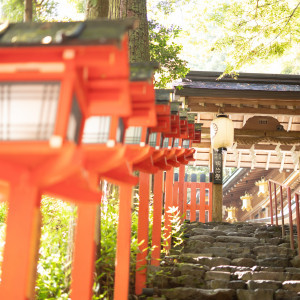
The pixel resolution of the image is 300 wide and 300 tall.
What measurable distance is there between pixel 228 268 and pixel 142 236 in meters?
2.16

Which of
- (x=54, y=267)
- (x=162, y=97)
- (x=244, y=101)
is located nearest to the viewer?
(x=162, y=97)

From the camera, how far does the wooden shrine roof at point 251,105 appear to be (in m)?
11.7

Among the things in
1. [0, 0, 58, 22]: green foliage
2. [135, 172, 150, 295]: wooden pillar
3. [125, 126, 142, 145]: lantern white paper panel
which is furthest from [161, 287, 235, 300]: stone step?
[0, 0, 58, 22]: green foliage

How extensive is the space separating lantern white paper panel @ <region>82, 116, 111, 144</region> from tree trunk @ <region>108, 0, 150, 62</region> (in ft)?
14.4

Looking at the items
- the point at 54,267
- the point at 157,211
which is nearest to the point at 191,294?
the point at 157,211

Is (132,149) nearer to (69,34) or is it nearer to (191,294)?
(69,34)

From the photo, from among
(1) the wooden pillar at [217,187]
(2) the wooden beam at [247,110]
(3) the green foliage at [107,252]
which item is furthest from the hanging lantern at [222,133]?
(3) the green foliage at [107,252]

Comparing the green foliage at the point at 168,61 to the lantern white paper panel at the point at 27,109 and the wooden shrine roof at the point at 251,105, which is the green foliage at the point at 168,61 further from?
the lantern white paper panel at the point at 27,109

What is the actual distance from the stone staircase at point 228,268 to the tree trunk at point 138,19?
322 centimetres

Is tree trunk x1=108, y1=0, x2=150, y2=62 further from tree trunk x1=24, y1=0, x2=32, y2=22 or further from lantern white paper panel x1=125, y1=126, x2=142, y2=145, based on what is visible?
lantern white paper panel x1=125, y1=126, x2=142, y2=145

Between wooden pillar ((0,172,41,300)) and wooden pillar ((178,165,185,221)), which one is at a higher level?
wooden pillar ((178,165,185,221))

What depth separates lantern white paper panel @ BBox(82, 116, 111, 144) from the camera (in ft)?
9.57

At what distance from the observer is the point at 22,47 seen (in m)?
2.05

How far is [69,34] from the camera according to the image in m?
2.03
